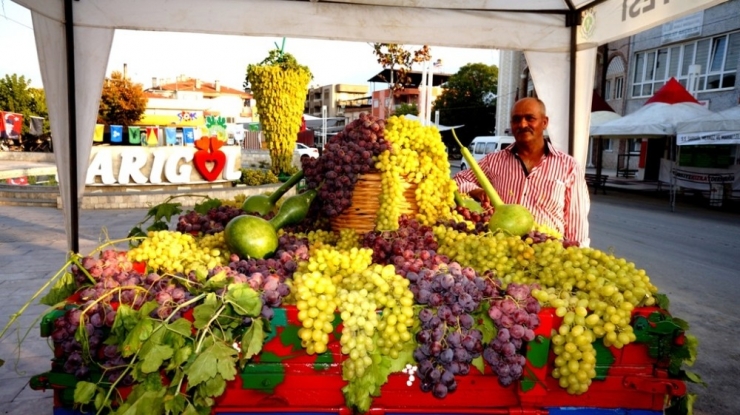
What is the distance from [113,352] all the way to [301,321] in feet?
Result: 2.27

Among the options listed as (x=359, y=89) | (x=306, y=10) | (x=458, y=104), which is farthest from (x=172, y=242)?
(x=359, y=89)

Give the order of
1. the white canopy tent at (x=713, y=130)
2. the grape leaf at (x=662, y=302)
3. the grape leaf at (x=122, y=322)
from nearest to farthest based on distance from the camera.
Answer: the grape leaf at (x=122, y=322), the grape leaf at (x=662, y=302), the white canopy tent at (x=713, y=130)

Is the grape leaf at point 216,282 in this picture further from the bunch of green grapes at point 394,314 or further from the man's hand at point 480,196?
the man's hand at point 480,196

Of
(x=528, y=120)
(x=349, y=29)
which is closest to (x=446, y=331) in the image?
(x=528, y=120)

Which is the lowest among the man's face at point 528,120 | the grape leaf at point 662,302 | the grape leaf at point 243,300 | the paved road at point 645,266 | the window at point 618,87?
the paved road at point 645,266

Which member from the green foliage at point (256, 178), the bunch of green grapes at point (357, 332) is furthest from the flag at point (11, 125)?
the bunch of green grapes at point (357, 332)

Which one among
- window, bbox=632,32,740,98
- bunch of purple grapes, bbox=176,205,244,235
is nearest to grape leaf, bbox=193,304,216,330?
bunch of purple grapes, bbox=176,205,244,235

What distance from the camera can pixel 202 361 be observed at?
165 centimetres

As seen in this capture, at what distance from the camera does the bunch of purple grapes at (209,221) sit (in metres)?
3.00

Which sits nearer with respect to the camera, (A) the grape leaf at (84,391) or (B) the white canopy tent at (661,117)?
(A) the grape leaf at (84,391)

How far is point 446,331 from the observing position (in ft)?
5.98

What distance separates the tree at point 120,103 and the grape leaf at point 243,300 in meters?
27.9

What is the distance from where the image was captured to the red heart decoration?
12.9 metres

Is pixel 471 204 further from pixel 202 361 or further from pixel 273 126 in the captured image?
pixel 273 126
